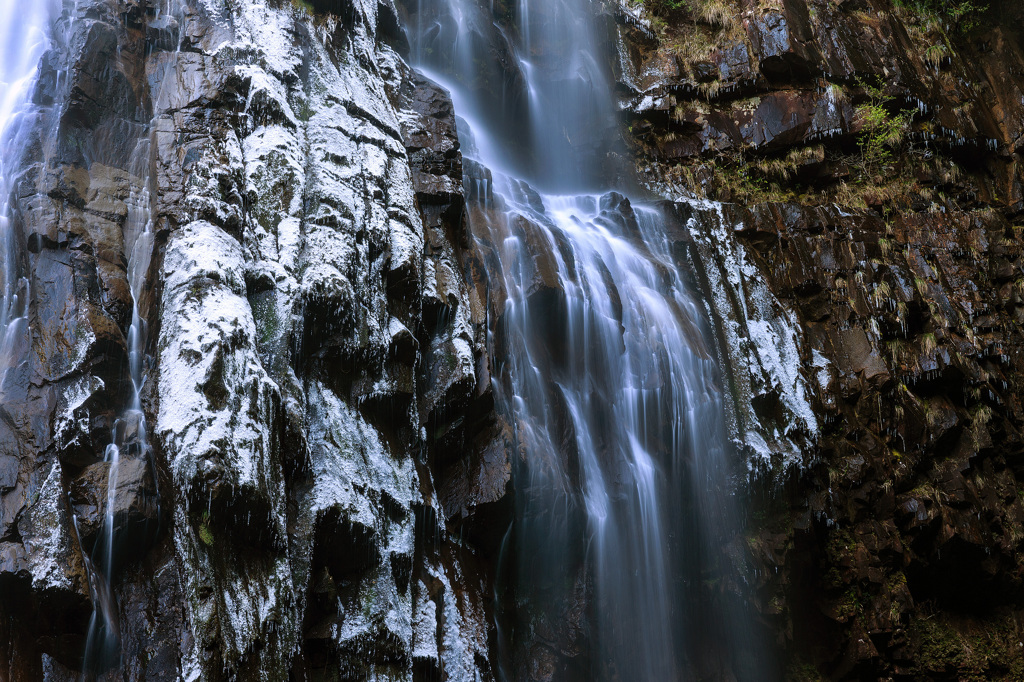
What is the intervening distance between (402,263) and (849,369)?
4909mm

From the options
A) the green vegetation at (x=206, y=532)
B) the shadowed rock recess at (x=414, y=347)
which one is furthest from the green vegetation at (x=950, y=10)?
the green vegetation at (x=206, y=532)

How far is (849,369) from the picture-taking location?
6805mm

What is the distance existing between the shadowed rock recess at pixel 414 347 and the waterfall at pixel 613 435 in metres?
0.19

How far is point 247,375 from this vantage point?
12.4 ft

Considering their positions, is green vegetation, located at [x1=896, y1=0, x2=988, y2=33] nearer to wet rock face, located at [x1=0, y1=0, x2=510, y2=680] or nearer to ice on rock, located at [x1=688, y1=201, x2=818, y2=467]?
ice on rock, located at [x1=688, y1=201, x2=818, y2=467]

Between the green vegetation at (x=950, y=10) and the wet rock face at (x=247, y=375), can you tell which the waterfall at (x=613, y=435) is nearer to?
the wet rock face at (x=247, y=375)

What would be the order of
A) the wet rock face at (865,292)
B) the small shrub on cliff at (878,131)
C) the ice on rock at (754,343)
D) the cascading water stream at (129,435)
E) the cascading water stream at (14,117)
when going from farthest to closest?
1. the small shrub on cliff at (878,131)
2. the ice on rock at (754,343)
3. the wet rock face at (865,292)
4. the cascading water stream at (14,117)
5. the cascading water stream at (129,435)

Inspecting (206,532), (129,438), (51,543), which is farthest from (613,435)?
(51,543)

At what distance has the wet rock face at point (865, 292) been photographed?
6.18m

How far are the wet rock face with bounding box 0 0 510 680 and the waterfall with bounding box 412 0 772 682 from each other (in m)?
0.58

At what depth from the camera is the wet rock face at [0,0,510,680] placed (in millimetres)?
3363

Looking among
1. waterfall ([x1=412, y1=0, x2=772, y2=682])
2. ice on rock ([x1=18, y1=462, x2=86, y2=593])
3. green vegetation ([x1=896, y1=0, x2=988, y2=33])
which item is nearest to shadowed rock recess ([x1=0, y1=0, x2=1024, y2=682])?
ice on rock ([x1=18, y1=462, x2=86, y2=593])

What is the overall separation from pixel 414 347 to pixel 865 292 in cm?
535

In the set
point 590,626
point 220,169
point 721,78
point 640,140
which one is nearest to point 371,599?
point 590,626
